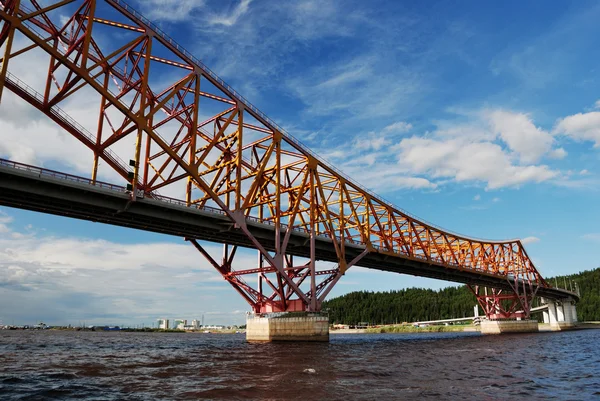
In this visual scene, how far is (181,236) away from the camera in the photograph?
54344 mm

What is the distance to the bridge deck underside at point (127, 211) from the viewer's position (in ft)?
122

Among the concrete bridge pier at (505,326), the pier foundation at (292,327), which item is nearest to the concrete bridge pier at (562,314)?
the concrete bridge pier at (505,326)

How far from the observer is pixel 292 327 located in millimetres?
56000

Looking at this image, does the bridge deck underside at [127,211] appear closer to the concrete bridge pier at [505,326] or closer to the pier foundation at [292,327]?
the pier foundation at [292,327]

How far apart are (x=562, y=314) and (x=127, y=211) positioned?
5907 inches

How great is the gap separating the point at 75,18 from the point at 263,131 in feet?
83.6

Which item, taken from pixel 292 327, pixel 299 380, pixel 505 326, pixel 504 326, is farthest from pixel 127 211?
pixel 505 326

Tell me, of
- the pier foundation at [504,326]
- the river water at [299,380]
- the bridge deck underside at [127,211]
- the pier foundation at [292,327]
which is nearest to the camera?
the river water at [299,380]

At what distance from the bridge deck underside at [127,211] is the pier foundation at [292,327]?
942 cm

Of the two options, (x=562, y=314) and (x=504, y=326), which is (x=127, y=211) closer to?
(x=504, y=326)

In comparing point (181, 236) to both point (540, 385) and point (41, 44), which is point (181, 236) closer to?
point (41, 44)

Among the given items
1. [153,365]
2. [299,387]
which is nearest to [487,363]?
[299,387]

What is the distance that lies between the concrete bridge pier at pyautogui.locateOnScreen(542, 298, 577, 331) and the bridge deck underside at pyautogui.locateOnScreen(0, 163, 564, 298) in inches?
4279

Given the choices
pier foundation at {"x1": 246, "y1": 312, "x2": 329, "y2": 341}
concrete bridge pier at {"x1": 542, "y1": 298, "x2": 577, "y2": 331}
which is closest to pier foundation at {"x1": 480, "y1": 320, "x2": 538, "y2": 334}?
concrete bridge pier at {"x1": 542, "y1": 298, "x2": 577, "y2": 331}
